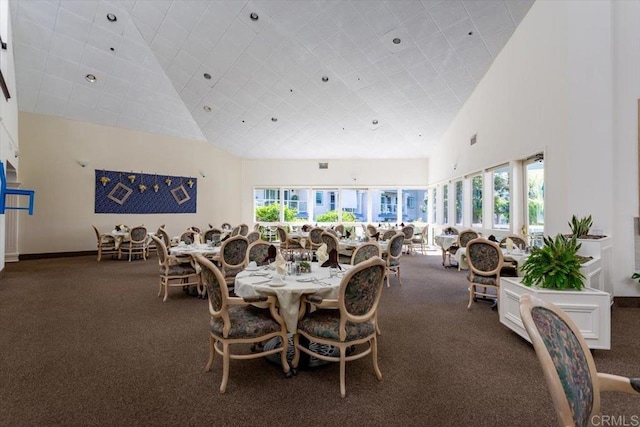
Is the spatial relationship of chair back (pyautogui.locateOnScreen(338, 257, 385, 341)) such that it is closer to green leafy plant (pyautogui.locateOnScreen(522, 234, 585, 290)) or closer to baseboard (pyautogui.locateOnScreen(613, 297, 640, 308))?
green leafy plant (pyautogui.locateOnScreen(522, 234, 585, 290))

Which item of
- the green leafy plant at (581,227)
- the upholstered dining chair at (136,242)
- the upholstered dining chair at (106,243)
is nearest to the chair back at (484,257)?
the green leafy plant at (581,227)

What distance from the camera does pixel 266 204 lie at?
13.7 metres

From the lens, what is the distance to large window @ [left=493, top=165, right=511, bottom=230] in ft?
23.1

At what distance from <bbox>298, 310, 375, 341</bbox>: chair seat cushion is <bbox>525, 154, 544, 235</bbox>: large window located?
5167mm

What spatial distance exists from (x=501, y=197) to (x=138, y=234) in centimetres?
929

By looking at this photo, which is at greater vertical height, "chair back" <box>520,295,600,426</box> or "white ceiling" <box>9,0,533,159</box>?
"white ceiling" <box>9,0,533,159</box>

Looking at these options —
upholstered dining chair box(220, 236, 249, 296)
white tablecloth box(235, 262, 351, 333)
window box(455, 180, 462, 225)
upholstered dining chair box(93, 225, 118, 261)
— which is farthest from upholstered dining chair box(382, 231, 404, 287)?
upholstered dining chair box(93, 225, 118, 261)

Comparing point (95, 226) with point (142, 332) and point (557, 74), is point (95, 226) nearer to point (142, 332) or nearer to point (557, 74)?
point (142, 332)

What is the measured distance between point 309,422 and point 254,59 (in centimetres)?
752

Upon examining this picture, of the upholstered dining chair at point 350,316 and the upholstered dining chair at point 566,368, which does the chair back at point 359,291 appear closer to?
the upholstered dining chair at point 350,316

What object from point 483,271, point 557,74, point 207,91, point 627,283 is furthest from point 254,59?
point 627,283

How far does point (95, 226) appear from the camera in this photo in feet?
32.3

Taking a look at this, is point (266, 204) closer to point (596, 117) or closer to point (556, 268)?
point (596, 117)

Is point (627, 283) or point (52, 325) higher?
point (627, 283)
